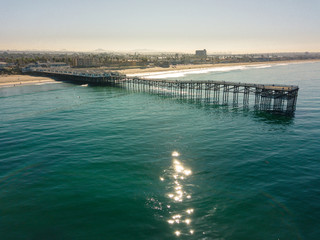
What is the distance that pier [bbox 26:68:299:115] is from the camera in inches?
2050

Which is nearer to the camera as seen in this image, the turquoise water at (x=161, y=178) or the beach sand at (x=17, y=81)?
the turquoise water at (x=161, y=178)

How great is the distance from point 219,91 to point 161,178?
162 feet

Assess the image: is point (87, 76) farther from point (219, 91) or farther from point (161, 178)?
point (161, 178)

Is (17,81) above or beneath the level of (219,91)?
above

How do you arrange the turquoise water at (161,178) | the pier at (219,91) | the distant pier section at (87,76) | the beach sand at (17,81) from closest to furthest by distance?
the turquoise water at (161,178), the pier at (219,91), the distant pier section at (87,76), the beach sand at (17,81)

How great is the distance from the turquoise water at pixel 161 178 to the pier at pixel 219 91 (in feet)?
22.4

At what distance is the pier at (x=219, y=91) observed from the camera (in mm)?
52062

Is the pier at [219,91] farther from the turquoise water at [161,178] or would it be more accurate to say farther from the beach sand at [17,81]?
the beach sand at [17,81]

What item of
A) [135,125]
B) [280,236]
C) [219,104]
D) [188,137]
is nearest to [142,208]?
[280,236]

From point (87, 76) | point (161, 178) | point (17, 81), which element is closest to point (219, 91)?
point (161, 178)

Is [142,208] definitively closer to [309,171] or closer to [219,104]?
[309,171]

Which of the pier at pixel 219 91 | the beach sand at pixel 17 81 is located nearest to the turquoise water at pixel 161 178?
the pier at pixel 219 91

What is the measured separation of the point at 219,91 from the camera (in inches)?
2729

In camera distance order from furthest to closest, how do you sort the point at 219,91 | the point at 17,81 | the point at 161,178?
the point at 17,81 → the point at 219,91 → the point at 161,178
